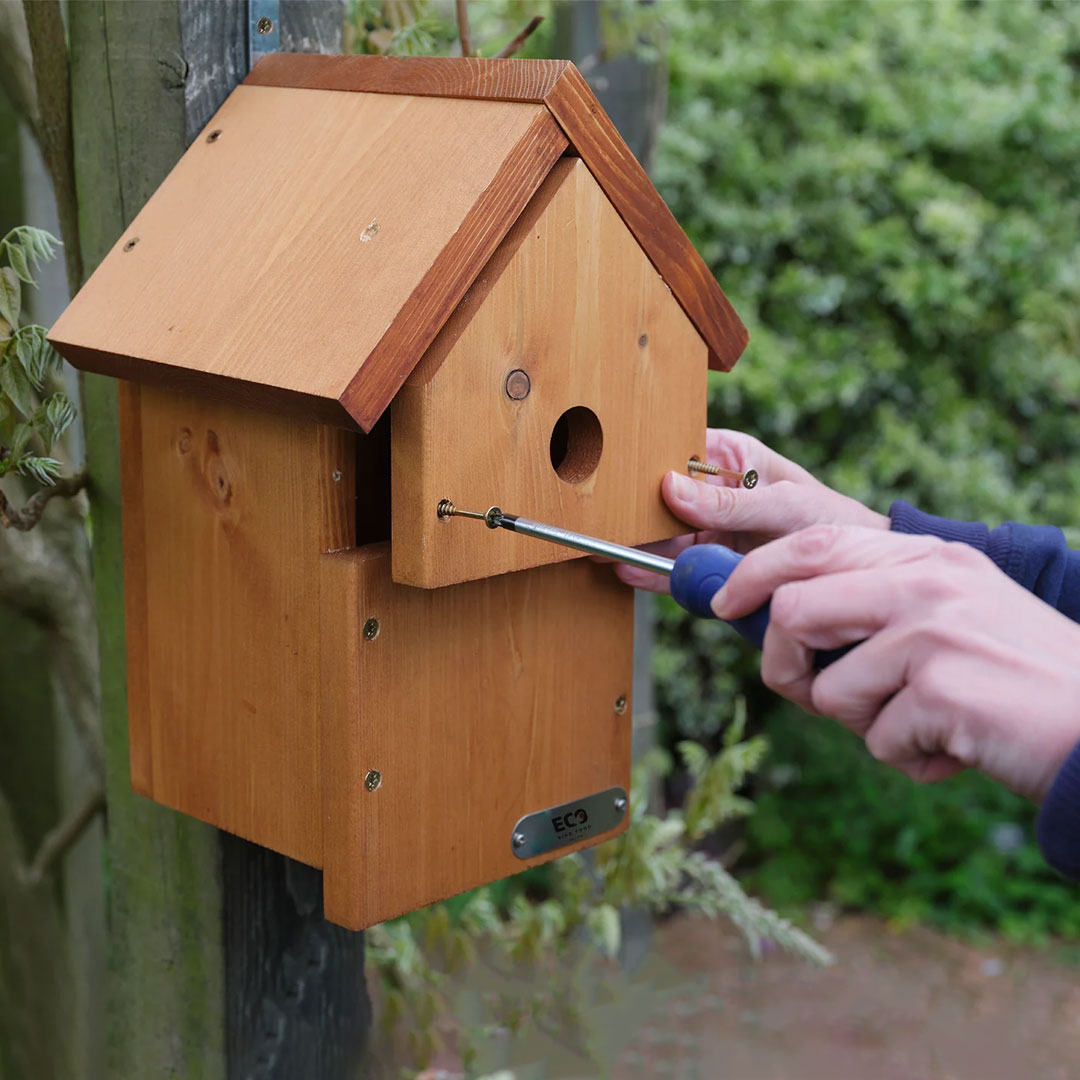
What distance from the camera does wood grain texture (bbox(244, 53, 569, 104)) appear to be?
3.93ft

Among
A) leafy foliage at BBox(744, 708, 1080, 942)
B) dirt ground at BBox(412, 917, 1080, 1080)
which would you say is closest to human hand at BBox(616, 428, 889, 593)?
dirt ground at BBox(412, 917, 1080, 1080)

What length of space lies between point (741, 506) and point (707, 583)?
333mm

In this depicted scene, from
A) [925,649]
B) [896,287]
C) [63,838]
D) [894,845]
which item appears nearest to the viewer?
[925,649]

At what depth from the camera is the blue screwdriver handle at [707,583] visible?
1.07m

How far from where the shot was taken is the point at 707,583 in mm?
1088

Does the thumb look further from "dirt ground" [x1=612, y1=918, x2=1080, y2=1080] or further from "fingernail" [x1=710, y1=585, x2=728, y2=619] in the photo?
"dirt ground" [x1=612, y1=918, x2=1080, y2=1080]

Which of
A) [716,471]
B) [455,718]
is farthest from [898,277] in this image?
[455,718]

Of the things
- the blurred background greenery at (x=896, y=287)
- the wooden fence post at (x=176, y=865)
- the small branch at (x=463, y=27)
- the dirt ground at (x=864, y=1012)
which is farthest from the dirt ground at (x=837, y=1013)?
the small branch at (x=463, y=27)

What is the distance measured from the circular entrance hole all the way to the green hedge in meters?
2.62

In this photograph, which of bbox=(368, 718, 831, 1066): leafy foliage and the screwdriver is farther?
bbox=(368, 718, 831, 1066): leafy foliage

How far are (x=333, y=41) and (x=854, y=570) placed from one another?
881 millimetres

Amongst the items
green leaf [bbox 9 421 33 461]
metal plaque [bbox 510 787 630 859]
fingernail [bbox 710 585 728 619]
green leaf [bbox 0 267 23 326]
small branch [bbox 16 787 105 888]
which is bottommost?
small branch [bbox 16 787 105 888]

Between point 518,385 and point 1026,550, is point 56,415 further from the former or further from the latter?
point 1026,550

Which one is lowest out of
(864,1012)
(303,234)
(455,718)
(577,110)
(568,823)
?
(864,1012)
